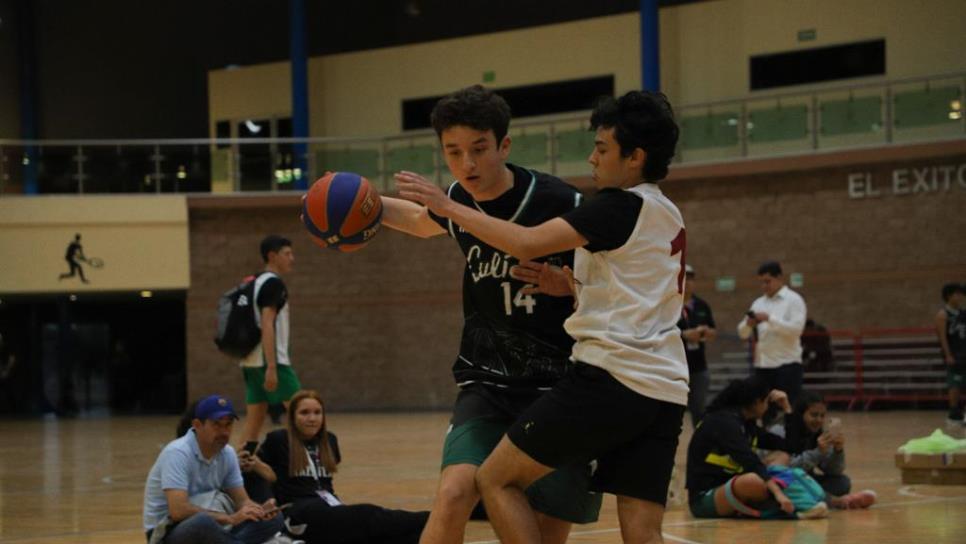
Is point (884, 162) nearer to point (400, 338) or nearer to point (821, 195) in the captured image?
point (821, 195)

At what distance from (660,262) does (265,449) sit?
457 centimetres

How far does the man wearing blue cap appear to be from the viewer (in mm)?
6918

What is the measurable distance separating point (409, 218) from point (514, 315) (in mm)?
683

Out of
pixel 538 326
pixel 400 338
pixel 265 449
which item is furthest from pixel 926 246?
pixel 538 326

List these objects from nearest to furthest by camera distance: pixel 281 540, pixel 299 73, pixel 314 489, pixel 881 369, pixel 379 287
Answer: pixel 281 540
pixel 314 489
pixel 881 369
pixel 379 287
pixel 299 73

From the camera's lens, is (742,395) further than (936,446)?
No

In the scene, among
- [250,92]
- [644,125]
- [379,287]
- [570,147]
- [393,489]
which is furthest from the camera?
[250,92]

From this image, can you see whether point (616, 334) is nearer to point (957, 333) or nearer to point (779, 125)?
point (957, 333)

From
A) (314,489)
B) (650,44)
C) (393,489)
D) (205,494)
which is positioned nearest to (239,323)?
(393,489)

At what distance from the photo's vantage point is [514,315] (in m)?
4.50

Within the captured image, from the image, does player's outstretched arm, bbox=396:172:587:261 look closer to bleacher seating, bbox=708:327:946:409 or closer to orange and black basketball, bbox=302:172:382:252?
orange and black basketball, bbox=302:172:382:252

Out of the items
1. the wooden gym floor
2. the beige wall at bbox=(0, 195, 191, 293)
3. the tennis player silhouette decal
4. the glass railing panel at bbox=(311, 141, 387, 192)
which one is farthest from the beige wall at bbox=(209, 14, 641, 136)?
the wooden gym floor

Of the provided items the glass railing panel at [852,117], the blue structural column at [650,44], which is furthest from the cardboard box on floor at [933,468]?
the blue structural column at [650,44]

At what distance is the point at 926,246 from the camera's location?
2233 cm
